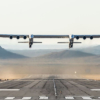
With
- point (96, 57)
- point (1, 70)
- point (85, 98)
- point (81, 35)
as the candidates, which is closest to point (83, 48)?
point (96, 57)

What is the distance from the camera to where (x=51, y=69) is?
121562 millimetres

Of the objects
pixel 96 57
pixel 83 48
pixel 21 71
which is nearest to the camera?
pixel 21 71

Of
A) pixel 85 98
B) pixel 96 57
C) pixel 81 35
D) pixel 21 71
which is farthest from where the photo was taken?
pixel 96 57

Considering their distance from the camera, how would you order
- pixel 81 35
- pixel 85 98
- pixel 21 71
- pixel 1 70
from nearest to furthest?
pixel 85 98 → pixel 81 35 → pixel 1 70 → pixel 21 71

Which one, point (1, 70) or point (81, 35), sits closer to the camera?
point (81, 35)

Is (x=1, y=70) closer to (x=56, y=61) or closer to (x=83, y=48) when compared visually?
(x=56, y=61)

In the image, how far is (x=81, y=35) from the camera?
147 ft

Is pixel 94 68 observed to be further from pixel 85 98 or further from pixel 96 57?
pixel 85 98

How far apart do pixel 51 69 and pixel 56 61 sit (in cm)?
555

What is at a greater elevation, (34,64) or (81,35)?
(81,35)

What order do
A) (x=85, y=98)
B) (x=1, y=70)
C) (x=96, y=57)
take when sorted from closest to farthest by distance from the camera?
(x=85, y=98) → (x=1, y=70) → (x=96, y=57)

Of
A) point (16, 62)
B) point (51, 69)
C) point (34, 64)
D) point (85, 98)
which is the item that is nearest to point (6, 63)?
point (16, 62)

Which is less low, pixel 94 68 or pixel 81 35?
pixel 81 35

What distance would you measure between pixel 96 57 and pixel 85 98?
110 meters
